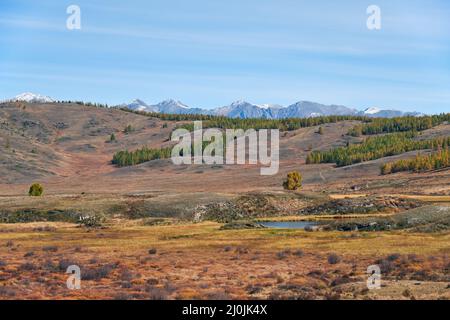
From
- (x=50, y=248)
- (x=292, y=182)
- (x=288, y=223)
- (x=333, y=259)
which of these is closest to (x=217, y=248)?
(x=333, y=259)

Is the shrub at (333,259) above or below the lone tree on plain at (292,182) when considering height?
below

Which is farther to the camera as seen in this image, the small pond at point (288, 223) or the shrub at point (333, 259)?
the small pond at point (288, 223)

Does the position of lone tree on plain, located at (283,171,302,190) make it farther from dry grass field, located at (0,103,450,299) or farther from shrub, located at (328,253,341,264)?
shrub, located at (328,253,341,264)

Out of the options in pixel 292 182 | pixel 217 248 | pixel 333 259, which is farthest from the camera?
pixel 292 182

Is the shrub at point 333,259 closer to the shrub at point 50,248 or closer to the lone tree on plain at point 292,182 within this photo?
the shrub at point 50,248

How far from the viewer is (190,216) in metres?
110

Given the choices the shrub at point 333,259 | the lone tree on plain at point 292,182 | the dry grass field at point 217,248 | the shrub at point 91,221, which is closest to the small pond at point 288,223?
the dry grass field at point 217,248

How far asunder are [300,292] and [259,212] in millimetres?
74650

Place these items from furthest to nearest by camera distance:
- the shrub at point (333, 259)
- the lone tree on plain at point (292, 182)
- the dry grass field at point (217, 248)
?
1. the lone tree on plain at point (292, 182)
2. the shrub at point (333, 259)
3. the dry grass field at point (217, 248)

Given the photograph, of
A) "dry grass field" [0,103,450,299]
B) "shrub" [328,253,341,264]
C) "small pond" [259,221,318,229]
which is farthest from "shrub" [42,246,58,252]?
"small pond" [259,221,318,229]

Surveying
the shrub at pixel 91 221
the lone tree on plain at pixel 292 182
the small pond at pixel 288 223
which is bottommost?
the small pond at pixel 288 223

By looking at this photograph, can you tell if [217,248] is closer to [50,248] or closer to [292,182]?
[50,248]

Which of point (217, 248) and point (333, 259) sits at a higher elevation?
point (333, 259)
